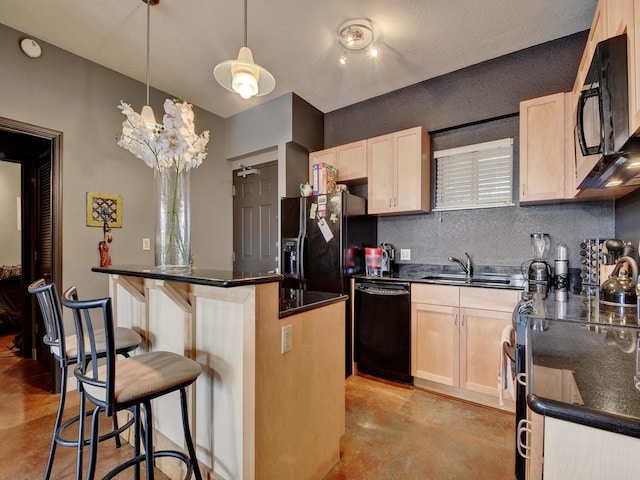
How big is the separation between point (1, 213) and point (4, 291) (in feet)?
4.67

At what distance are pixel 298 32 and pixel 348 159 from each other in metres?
1.32

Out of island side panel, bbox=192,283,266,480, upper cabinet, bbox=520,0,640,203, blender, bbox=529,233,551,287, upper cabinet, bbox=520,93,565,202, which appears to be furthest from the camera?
blender, bbox=529,233,551,287

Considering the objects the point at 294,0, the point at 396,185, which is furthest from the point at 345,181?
the point at 294,0

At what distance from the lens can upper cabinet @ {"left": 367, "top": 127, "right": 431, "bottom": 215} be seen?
2.96 metres

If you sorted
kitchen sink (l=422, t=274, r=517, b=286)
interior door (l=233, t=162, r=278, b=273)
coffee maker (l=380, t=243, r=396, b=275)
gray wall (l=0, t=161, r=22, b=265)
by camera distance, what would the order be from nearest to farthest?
kitchen sink (l=422, t=274, r=517, b=286) < coffee maker (l=380, t=243, r=396, b=275) < interior door (l=233, t=162, r=278, b=273) < gray wall (l=0, t=161, r=22, b=265)

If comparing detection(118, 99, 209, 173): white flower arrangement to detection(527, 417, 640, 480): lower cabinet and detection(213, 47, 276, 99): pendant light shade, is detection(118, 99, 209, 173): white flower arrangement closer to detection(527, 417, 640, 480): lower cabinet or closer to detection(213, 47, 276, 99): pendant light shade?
detection(213, 47, 276, 99): pendant light shade

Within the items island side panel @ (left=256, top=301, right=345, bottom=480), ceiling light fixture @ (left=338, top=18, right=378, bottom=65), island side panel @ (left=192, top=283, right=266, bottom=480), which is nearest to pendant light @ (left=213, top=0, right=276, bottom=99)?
ceiling light fixture @ (left=338, top=18, right=378, bottom=65)

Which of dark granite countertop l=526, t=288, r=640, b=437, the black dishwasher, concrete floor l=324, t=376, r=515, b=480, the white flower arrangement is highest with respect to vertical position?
the white flower arrangement

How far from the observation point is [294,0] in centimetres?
209

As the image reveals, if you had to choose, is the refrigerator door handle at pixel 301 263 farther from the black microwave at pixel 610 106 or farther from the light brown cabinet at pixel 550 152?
the black microwave at pixel 610 106

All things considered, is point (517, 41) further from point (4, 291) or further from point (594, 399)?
point (4, 291)

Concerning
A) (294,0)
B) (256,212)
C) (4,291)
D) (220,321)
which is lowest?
(4,291)

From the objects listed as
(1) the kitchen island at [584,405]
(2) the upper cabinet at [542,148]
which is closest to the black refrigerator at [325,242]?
(2) the upper cabinet at [542,148]

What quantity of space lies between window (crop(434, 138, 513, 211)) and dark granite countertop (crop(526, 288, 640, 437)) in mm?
1548
